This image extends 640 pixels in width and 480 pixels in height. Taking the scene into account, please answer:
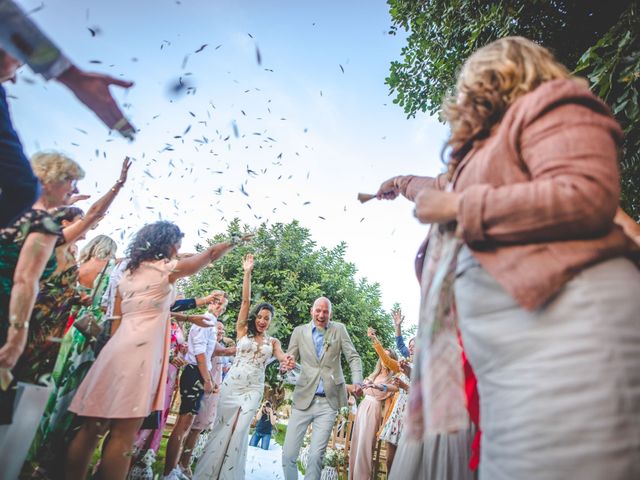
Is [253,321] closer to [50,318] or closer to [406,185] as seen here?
[50,318]

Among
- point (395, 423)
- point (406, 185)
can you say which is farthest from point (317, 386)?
point (406, 185)

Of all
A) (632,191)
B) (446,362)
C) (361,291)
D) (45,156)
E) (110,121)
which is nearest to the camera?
(446,362)

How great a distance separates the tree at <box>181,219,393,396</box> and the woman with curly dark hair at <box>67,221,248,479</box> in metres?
13.1

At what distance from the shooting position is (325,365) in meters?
6.18

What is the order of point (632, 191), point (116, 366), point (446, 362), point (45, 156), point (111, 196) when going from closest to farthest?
point (446, 362) < point (45, 156) < point (116, 366) < point (111, 196) < point (632, 191)

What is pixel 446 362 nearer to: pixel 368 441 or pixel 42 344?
pixel 42 344

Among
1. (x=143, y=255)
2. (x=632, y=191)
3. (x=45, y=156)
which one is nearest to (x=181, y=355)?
(x=143, y=255)

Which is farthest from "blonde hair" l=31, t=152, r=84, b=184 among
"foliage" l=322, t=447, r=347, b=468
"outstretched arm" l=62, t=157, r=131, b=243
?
"foliage" l=322, t=447, r=347, b=468

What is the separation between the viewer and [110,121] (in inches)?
75.2

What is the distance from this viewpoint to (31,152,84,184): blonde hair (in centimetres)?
268

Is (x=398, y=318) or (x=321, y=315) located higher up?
(x=398, y=318)

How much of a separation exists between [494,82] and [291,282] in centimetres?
1695

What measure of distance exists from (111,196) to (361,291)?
20.9 meters

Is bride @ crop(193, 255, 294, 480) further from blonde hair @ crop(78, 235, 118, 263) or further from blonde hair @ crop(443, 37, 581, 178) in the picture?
blonde hair @ crop(443, 37, 581, 178)
